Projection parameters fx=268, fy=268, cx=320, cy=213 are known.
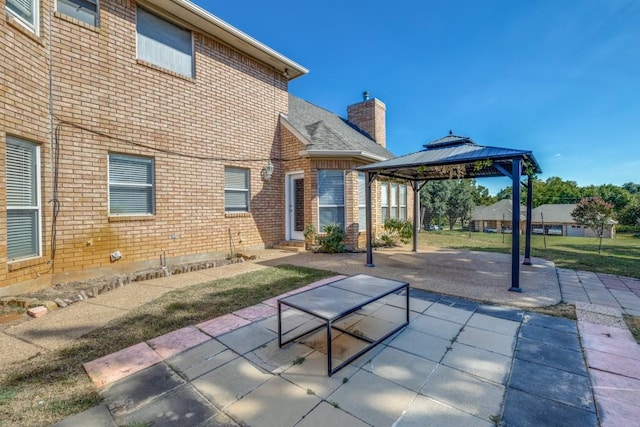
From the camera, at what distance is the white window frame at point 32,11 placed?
14.9 ft

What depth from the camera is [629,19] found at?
7.62 meters

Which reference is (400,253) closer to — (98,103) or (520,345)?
(520,345)

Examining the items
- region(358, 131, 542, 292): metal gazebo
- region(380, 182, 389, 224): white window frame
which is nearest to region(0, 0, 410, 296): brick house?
region(380, 182, 389, 224): white window frame

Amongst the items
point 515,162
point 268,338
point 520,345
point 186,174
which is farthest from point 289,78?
point 520,345

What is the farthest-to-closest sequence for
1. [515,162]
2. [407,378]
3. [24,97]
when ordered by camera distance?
[515,162] → [24,97] → [407,378]

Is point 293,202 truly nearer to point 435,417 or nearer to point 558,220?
point 435,417

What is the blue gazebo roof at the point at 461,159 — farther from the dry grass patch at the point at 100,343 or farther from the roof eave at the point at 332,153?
the dry grass patch at the point at 100,343

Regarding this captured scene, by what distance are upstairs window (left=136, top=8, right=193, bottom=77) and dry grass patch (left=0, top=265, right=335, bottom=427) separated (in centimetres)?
593

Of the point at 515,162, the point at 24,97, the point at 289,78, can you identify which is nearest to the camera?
the point at 24,97

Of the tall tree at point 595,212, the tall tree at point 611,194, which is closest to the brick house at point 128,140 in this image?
the tall tree at point 595,212

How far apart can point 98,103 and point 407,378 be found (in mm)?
7705

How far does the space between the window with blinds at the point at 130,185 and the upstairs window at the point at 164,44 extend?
2654 mm

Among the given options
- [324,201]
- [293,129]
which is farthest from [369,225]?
[293,129]

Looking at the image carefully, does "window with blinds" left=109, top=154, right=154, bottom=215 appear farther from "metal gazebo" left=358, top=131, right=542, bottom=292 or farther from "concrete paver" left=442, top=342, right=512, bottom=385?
"concrete paver" left=442, top=342, right=512, bottom=385
